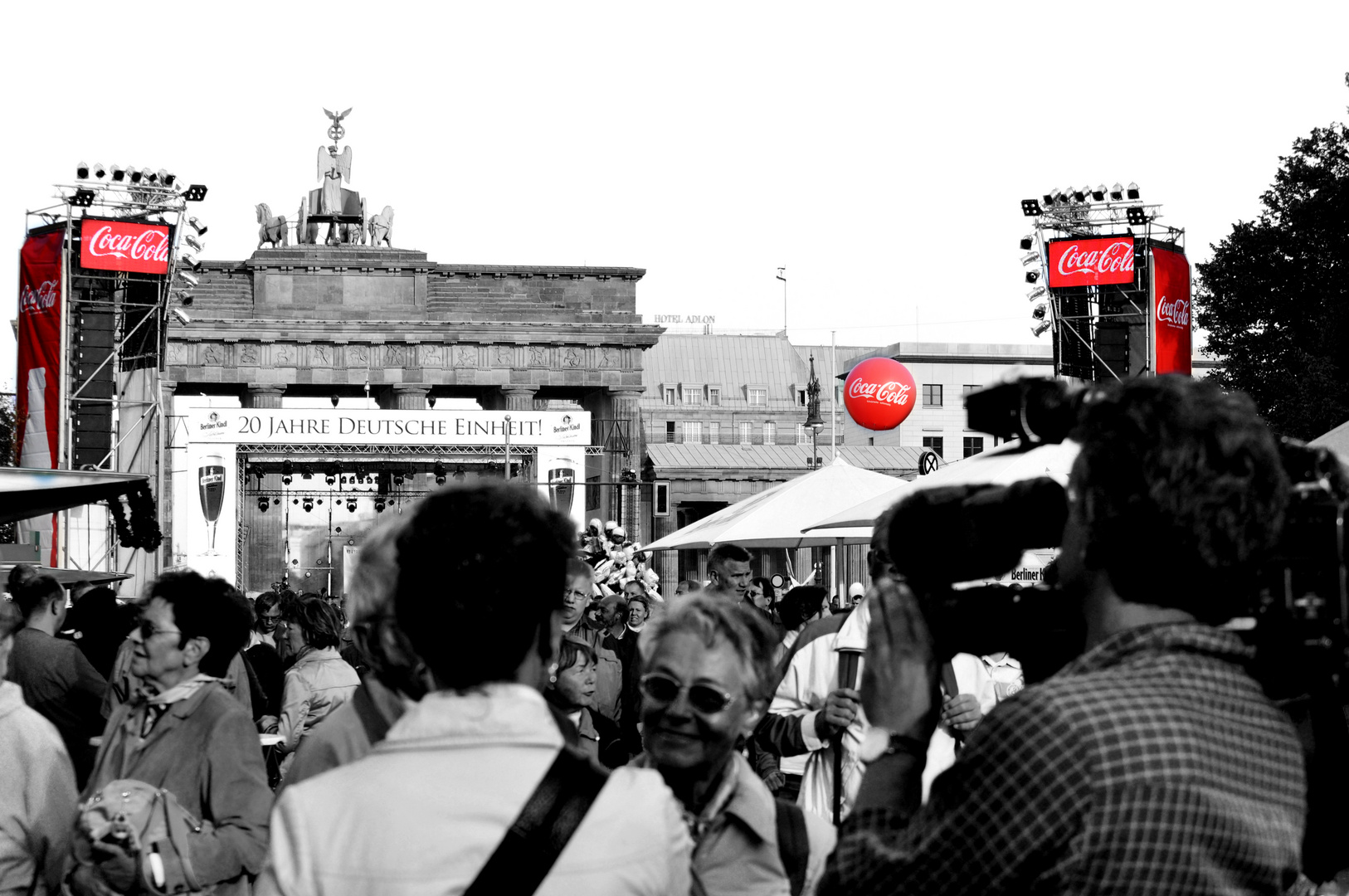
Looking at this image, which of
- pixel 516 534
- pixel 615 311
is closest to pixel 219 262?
pixel 615 311

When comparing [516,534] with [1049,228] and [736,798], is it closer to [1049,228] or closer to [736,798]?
[736,798]

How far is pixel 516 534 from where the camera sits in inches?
90.0

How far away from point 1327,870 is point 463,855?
1315mm

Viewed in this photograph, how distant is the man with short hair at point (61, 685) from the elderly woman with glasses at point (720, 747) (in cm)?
447

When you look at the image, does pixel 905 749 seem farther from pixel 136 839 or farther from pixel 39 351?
pixel 39 351

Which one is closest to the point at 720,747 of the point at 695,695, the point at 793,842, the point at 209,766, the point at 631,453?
the point at 695,695

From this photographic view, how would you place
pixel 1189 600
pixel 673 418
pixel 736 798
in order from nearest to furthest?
pixel 1189 600, pixel 736 798, pixel 673 418

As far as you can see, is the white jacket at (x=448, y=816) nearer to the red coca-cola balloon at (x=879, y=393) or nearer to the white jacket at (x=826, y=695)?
the white jacket at (x=826, y=695)

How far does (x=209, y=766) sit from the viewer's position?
4.12 m

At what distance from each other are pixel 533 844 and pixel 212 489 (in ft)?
119

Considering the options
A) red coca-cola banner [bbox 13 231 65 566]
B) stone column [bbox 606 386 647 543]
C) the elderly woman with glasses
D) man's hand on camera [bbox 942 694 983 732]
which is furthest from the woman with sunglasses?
stone column [bbox 606 386 647 543]

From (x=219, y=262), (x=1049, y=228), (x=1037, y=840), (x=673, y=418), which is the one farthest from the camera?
(x=673, y=418)

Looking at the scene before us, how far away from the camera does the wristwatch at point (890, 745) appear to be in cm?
213

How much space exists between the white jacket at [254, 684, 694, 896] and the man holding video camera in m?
0.29
